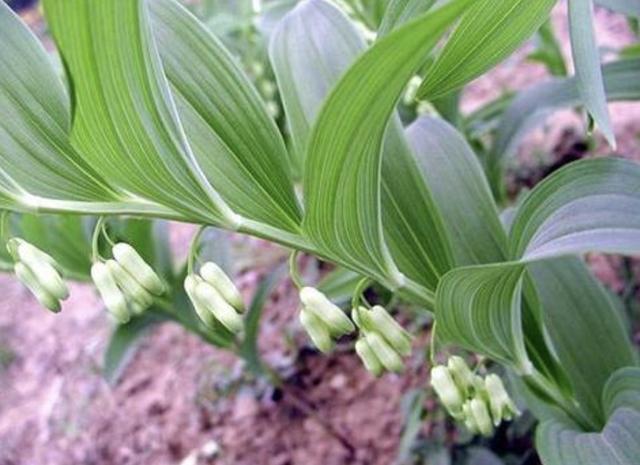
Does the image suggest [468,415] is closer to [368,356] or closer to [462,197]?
[368,356]

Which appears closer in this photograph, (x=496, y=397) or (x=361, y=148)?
(x=361, y=148)

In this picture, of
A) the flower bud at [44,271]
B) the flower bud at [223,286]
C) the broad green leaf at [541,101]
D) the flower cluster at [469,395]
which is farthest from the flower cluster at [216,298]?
the broad green leaf at [541,101]

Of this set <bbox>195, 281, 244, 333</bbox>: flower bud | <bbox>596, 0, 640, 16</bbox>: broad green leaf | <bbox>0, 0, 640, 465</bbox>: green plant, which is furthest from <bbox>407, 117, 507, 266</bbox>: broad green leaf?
<bbox>195, 281, 244, 333</bbox>: flower bud

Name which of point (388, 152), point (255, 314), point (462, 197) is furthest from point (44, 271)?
point (255, 314)

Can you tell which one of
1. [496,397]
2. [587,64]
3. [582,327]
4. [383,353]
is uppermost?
[587,64]

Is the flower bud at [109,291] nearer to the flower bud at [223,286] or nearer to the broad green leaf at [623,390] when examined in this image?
the flower bud at [223,286]
